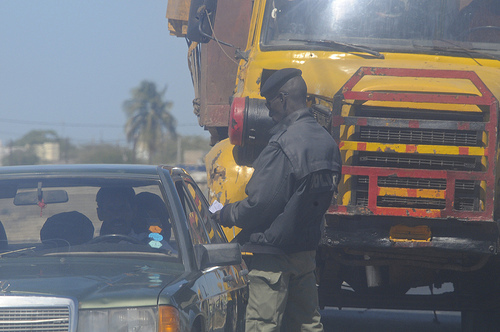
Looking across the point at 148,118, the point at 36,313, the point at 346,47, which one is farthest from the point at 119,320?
the point at 148,118

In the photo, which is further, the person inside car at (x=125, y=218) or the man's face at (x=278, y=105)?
the man's face at (x=278, y=105)

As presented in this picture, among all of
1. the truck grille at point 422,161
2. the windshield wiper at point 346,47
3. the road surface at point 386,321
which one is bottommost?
the road surface at point 386,321

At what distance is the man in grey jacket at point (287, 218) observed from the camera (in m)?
4.53

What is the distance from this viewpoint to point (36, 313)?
10.8 feet

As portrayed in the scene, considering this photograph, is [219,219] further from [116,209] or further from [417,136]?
[417,136]

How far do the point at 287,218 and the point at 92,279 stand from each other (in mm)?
1288

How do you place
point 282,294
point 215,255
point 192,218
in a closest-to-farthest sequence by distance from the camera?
point 215,255, point 282,294, point 192,218

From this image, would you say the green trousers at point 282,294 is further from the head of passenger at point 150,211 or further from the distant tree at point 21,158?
the distant tree at point 21,158

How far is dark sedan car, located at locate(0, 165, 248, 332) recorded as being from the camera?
3.34 m

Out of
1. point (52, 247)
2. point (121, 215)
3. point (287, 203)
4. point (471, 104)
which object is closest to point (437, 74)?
point (471, 104)

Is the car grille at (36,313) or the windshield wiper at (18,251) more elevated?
the windshield wiper at (18,251)

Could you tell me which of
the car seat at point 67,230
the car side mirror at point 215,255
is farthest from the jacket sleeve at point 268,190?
the car seat at point 67,230

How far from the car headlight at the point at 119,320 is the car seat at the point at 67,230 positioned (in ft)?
3.36

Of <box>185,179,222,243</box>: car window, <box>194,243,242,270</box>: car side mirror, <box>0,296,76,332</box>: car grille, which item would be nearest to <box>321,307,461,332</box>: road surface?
<box>185,179,222,243</box>: car window
